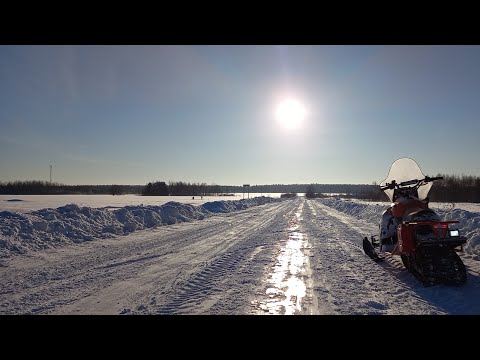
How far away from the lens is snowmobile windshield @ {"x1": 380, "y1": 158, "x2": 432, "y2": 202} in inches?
280

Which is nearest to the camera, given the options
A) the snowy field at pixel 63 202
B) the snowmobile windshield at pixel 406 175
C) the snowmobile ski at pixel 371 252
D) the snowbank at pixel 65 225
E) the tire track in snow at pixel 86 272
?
the tire track in snow at pixel 86 272

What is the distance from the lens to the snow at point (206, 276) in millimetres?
4344

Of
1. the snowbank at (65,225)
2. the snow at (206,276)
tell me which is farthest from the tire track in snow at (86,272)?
the snowbank at (65,225)

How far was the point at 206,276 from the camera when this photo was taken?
19.8 ft

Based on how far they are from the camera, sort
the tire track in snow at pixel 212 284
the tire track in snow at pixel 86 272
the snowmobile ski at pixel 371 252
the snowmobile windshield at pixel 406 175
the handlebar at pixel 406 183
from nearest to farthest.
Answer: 1. the tire track in snow at pixel 212 284
2. the tire track in snow at pixel 86 272
3. the handlebar at pixel 406 183
4. the snowmobile windshield at pixel 406 175
5. the snowmobile ski at pixel 371 252

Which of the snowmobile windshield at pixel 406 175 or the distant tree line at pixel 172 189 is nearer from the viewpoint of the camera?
the snowmobile windshield at pixel 406 175

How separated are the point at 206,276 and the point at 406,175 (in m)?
4.95

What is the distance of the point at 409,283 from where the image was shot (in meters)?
5.48

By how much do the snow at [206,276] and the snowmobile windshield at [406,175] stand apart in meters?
1.64

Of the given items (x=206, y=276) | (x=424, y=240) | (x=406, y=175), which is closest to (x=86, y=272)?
(x=206, y=276)

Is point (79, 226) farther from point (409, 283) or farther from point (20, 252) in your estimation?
point (409, 283)

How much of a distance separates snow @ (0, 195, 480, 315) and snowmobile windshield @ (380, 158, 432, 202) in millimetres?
1642

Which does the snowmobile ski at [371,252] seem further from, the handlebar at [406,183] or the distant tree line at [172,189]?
the distant tree line at [172,189]
